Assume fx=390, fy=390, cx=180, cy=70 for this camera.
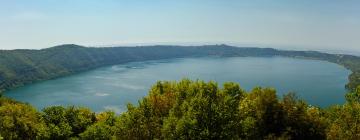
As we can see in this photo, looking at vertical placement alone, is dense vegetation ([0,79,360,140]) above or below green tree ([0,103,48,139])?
above

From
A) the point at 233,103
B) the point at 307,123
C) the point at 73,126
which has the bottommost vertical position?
the point at 73,126

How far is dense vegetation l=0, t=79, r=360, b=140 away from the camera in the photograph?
39062 millimetres

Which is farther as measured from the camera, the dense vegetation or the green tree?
the green tree

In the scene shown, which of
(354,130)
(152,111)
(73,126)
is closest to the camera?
(354,130)

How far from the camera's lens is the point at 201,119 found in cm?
3912

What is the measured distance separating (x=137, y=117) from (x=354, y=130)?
2297cm

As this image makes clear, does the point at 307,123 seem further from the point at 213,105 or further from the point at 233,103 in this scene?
the point at 213,105

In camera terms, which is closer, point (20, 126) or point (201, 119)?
point (201, 119)

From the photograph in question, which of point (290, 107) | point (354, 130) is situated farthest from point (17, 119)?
point (354, 130)

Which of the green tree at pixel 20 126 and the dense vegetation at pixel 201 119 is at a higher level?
the dense vegetation at pixel 201 119

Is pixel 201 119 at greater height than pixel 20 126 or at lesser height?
greater

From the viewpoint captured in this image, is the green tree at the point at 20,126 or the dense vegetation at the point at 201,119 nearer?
the dense vegetation at the point at 201,119

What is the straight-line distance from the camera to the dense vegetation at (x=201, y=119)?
39.1m

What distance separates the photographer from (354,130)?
39.8 metres
